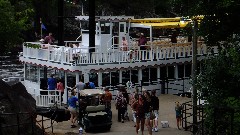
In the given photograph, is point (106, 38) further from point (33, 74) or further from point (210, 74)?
point (210, 74)

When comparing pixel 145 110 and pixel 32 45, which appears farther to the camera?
pixel 32 45

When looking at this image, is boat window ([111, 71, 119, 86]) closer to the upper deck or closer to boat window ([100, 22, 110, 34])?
the upper deck

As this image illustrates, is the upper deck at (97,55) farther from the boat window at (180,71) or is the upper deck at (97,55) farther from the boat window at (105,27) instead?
the boat window at (105,27)

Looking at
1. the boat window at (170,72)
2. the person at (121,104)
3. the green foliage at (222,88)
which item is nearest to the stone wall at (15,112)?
the person at (121,104)

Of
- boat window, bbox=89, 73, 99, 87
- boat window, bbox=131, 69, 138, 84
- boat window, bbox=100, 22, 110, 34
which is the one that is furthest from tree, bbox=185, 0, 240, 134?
boat window, bbox=100, 22, 110, 34

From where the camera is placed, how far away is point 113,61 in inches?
1083

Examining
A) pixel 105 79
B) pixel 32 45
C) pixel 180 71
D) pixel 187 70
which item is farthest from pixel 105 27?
pixel 187 70

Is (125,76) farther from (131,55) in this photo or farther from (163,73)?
(163,73)

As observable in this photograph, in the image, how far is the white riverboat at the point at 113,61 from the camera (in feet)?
87.2

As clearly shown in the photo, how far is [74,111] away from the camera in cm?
2123

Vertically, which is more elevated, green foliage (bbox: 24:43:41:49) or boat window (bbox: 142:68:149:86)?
green foliage (bbox: 24:43:41:49)

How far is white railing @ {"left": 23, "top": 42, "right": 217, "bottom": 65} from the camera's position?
26.4 metres

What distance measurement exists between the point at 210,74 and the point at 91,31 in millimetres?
11580

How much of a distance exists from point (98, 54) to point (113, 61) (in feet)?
3.60
